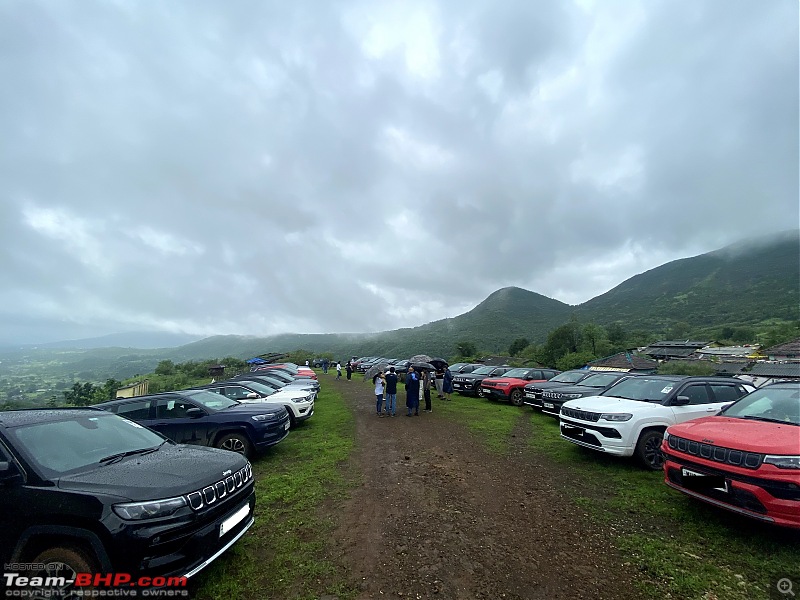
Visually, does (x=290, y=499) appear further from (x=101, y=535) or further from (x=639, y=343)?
(x=639, y=343)

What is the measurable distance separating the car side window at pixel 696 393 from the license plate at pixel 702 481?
281 centimetres

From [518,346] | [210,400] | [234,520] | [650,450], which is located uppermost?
[518,346]

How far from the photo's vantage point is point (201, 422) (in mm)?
7125

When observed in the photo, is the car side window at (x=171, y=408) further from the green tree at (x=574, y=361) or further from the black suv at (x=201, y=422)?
the green tree at (x=574, y=361)

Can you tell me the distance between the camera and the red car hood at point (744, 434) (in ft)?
12.5

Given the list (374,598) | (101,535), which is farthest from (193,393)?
(374,598)

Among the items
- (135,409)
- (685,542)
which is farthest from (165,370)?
(685,542)

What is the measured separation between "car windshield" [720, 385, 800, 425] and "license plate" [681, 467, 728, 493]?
1350 mm

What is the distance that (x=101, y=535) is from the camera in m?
2.80

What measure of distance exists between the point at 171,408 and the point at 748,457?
885 cm

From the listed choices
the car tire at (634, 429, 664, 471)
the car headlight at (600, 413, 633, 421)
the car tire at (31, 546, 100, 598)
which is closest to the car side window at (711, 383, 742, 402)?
the car tire at (634, 429, 664, 471)

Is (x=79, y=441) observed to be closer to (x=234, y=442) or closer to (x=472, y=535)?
(x=234, y=442)

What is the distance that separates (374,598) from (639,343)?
7186 cm

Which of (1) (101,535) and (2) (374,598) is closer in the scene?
(1) (101,535)
